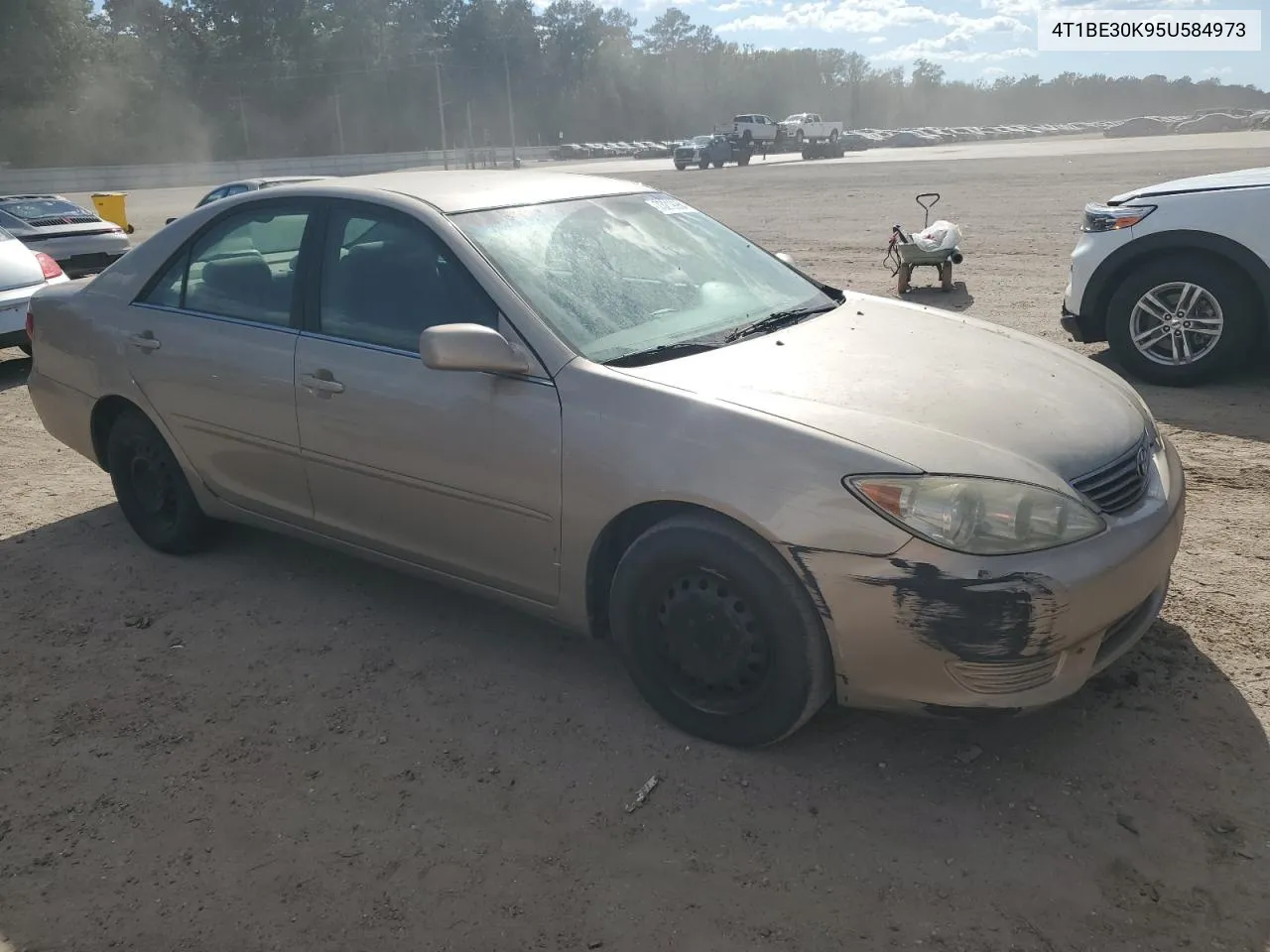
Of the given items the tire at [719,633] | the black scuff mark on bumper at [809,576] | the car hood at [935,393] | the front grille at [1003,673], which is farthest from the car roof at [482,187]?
the front grille at [1003,673]

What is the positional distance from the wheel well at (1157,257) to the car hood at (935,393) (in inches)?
130

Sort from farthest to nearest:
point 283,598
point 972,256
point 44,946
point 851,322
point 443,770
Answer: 1. point 972,256
2. point 283,598
3. point 851,322
4. point 443,770
5. point 44,946

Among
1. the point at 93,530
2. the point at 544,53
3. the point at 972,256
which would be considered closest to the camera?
the point at 93,530

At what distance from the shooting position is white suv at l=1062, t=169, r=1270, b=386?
6.31 m

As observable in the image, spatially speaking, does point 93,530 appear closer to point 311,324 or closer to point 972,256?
point 311,324

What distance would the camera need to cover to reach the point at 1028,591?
2.62 meters

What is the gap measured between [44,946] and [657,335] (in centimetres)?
229

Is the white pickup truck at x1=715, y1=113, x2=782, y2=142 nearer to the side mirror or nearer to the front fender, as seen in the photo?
the front fender

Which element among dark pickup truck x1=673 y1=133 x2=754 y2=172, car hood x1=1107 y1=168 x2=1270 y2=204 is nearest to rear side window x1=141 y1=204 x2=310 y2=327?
car hood x1=1107 y1=168 x2=1270 y2=204

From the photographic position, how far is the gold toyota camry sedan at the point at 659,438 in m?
2.72

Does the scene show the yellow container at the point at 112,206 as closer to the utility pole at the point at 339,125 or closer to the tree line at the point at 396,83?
the tree line at the point at 396,83

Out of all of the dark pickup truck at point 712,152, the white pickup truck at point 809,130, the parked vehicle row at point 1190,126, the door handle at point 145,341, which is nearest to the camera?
the door handle at point 145,341

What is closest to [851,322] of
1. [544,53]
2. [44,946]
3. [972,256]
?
[44,946]

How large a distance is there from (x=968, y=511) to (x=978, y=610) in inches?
9.7
